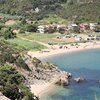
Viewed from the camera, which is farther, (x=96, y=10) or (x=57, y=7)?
(x=57, y=7)

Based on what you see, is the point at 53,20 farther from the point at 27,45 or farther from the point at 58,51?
the point at 58,51

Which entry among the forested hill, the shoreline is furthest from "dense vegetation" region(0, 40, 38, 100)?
the forested hill

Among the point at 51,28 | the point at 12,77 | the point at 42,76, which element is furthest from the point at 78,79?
the point at 51,28

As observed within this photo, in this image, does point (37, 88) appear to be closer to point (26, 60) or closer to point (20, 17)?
point (26, 60)

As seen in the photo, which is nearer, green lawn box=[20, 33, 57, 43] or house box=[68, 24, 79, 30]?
green lawn box=[20, 33, 57, 43]

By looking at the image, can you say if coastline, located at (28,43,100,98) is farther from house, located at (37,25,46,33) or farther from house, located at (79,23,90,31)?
house, located at (79,23,90,31)

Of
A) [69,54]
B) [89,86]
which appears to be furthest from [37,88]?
[69,54]
